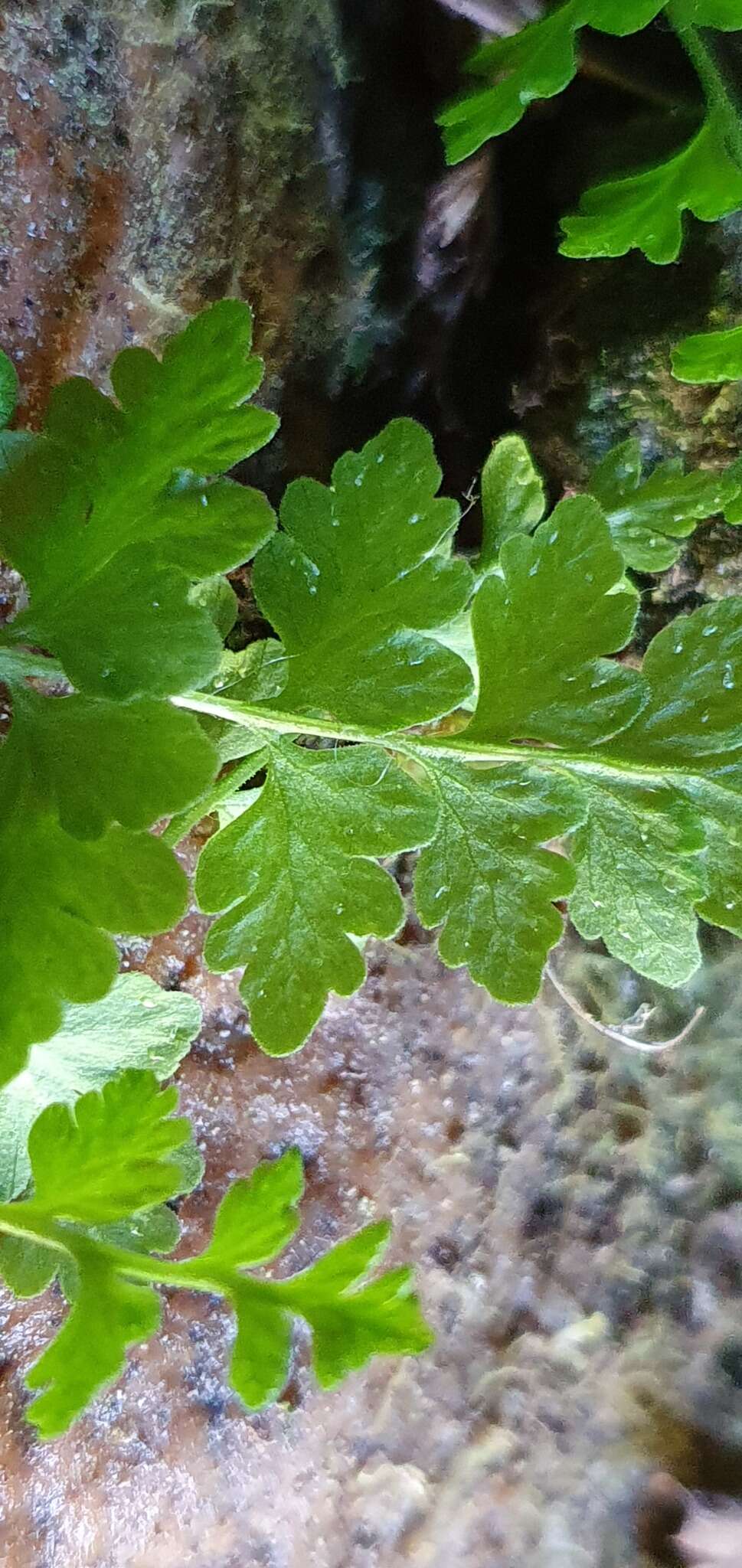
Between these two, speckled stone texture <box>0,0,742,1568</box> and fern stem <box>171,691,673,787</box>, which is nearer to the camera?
fern stem <box>171,691,673,787</box>

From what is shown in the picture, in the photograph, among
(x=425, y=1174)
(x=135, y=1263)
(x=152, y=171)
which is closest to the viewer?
(x=135, y=1263)

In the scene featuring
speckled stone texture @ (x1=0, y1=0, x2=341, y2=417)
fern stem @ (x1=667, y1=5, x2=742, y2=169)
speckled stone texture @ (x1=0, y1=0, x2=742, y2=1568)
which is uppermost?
speckled stone texture @ (x1=0, y1=0, x2=341, y2=417)

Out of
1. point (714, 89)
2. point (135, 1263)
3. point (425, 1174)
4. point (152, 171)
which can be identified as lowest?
point (425, 1174)

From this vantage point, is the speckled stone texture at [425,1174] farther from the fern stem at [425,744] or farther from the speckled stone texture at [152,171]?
the fern stem at [425,744]

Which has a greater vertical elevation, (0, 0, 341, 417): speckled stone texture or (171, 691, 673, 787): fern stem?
(0, 0, 341, 417): speckled stone texture

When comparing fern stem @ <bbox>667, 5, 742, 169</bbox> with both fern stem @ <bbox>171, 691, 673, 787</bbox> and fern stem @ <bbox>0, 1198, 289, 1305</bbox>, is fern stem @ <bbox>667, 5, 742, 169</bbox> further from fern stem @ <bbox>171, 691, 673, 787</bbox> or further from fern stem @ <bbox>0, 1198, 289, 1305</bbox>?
fern stem @ <bbox>0, 1198, 289, 1305</bbox>

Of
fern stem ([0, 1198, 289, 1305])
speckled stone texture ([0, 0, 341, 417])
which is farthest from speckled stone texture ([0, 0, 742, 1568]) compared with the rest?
fern stem ([0, 1198, 289, 1305])

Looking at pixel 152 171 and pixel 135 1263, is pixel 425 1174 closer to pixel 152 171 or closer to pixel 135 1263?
pixel 135 1263

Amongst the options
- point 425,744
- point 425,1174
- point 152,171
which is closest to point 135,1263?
point 425,744

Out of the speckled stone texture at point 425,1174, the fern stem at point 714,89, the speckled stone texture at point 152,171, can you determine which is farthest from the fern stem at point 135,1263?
the fern stem at point 714,89

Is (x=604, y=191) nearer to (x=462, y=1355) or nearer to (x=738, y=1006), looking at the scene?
(x=738, y=1006)
